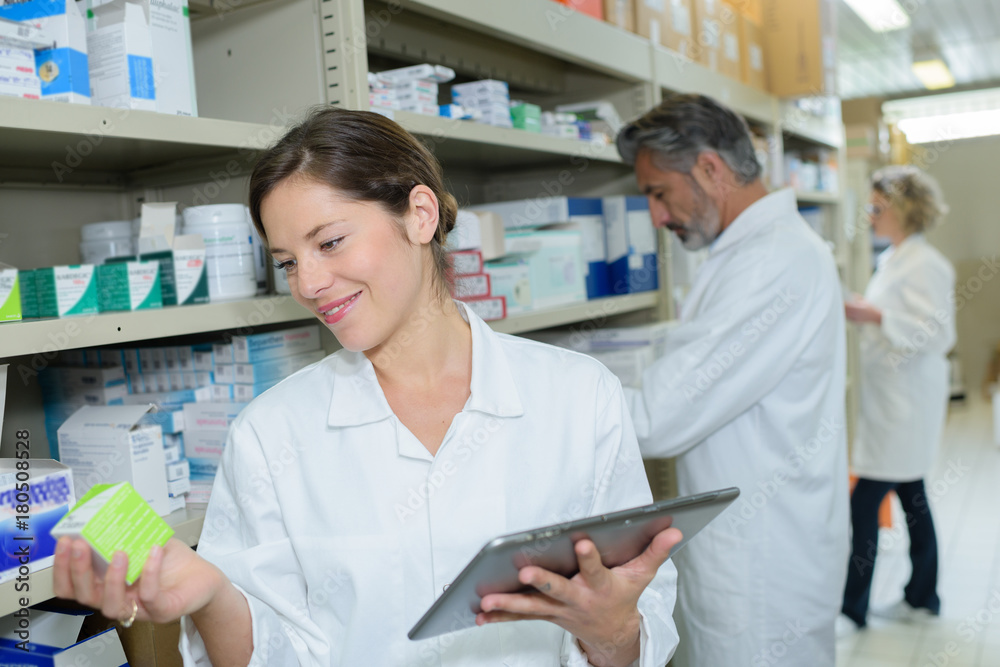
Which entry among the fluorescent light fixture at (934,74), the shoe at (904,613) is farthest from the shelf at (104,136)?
the fluorescent light fixture at (934,74)

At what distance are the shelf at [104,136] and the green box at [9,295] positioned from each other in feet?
0.61

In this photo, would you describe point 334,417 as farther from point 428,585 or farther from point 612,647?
point 612,647

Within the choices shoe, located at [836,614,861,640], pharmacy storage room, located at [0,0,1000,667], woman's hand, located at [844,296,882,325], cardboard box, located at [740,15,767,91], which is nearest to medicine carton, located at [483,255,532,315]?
pharmacy storage room, located at [0,0,1000,667]

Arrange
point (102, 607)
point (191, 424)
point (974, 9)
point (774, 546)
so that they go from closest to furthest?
point (102, 607)
point (191, 424)
point (774, 546)
point (974, 9)

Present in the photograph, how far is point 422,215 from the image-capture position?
3.82 ft

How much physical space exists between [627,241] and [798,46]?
5.21ft

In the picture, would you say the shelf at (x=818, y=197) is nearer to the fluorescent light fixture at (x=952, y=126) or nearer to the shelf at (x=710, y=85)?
the shelf at (x=710, y=85)

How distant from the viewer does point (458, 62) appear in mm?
2207

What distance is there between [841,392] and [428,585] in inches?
50.4

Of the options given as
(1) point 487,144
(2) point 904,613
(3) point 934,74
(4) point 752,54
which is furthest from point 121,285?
(3) point 934,74

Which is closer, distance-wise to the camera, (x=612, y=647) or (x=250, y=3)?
(x=612, y=647)

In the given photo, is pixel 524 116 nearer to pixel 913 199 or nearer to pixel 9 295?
pixel 9 295

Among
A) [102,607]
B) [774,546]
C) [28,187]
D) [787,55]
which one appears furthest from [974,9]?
[102,607]

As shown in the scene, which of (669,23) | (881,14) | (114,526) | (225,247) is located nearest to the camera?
(114,526)
